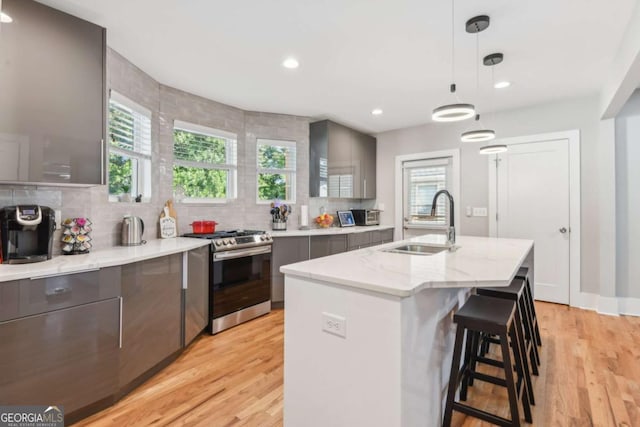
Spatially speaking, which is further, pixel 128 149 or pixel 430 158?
pixel 430 158

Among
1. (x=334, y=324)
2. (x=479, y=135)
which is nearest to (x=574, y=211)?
(x=479, y=135)

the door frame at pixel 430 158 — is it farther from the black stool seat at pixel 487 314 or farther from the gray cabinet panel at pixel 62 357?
the gray cabinet panel at pixel 62 357

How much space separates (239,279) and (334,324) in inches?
76.6

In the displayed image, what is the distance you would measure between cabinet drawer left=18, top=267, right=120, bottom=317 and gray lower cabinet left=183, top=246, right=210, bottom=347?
0.76m

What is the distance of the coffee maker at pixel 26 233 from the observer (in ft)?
5.65

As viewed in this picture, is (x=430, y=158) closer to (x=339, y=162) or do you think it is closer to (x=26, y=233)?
(x=339, y=162)

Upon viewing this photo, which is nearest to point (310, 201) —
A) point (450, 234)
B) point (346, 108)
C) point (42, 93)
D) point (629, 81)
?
point (346, 108)

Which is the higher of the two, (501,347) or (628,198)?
(628,198)

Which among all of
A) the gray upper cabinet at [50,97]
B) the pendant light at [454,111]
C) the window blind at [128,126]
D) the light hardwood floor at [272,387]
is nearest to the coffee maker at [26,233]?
the gray upper cabinet at [50,97]

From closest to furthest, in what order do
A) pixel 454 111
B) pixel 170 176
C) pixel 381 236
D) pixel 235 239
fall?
pixel 454 111, pixel 235 239, pixel 170 176, pixel 381 236

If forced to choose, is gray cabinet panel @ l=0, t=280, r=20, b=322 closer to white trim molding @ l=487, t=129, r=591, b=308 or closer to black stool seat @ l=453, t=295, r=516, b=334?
black stool seat @ l=453, t=295, r=516, b=334

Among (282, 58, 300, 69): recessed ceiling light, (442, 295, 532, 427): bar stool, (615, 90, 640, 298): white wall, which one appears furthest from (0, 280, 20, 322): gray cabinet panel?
(615, 90, 640, 298): white wall

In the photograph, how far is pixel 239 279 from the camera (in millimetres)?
3141

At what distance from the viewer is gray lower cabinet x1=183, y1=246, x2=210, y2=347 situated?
2568 millimetres
